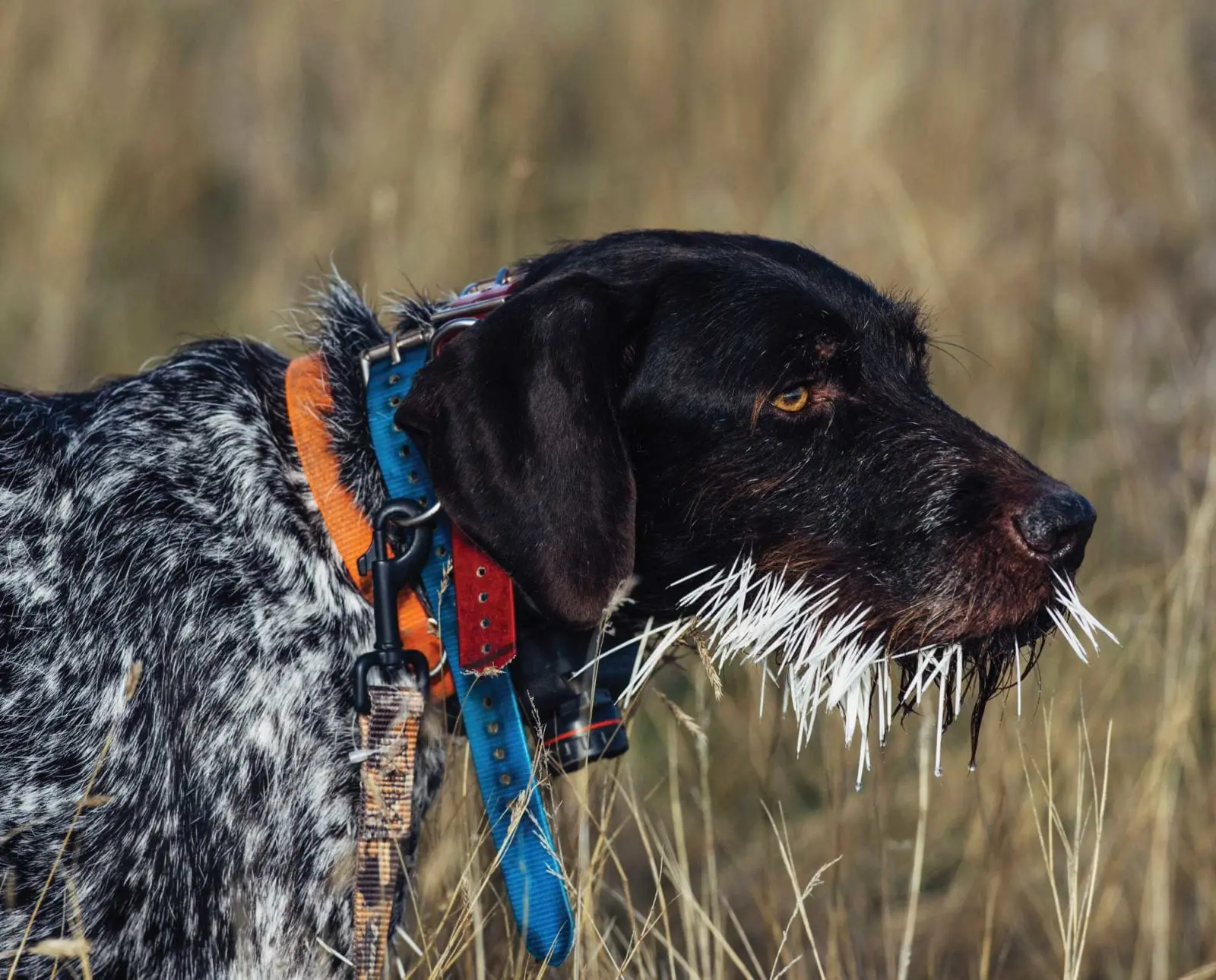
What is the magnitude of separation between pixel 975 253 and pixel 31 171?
4.14 metres

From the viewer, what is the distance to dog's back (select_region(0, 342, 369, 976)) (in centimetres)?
243

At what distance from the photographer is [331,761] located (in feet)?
8.20

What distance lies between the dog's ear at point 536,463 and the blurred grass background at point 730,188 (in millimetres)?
1778

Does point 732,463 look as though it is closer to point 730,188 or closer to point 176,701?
point 176,701

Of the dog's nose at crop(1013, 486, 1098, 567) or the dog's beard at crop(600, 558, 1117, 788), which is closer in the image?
the dog's nose at crop(1013, 486, 1098, 567)

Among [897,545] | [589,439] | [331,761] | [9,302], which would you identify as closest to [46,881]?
[331,761]

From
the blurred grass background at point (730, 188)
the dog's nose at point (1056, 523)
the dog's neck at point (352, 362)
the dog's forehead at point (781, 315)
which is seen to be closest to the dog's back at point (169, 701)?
the dog's neck at point (352, 362)

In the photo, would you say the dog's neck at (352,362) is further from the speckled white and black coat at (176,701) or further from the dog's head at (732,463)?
the dog's head at (732,463)

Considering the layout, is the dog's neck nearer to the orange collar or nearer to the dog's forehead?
the orange collar

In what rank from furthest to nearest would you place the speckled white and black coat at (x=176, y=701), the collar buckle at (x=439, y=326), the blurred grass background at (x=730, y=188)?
the blurred grass background at (x=730, y=188) → the collar buckle at (x=439, y=326) → the speckled white and black coat at (x=176, y=701)

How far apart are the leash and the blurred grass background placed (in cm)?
149

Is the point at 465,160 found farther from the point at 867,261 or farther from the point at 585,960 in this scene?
the point at 585,960

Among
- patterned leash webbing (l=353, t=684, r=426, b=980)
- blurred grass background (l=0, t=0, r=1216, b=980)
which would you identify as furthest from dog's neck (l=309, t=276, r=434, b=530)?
blurred grass background (l=0, t=0, r=1216, b=980)

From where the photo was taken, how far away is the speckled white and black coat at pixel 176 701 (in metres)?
2.43
